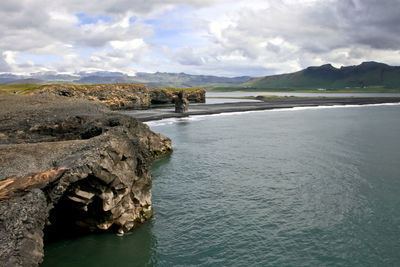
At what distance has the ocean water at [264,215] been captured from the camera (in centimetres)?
2155

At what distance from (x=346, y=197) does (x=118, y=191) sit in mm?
23834

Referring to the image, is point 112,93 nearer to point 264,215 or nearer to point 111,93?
point 111,93

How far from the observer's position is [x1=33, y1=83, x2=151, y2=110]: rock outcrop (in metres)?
132

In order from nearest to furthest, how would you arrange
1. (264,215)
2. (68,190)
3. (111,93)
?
1. (68,190)
2. (264,215)
3. (111,93)

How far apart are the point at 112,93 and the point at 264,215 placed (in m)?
134

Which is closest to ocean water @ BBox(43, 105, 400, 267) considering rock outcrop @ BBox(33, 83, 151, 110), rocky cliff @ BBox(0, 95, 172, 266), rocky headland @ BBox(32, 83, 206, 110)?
rocky cliff @ BBox(0, 95, 172, 266)

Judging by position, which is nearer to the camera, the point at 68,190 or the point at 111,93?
the point at 68,190

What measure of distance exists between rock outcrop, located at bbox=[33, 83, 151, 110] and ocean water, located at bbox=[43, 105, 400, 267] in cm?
9666

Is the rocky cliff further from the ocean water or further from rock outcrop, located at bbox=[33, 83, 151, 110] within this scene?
rock outcrop, located at bbox=[33, 83, 151, 110]

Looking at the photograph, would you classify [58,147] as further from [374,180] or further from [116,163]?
[374,180]

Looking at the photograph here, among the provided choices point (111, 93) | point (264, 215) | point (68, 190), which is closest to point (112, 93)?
point (111, 93)

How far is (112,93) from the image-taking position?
487ft

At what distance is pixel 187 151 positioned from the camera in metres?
55.9

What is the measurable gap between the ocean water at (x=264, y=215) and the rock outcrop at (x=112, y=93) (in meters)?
96.7
